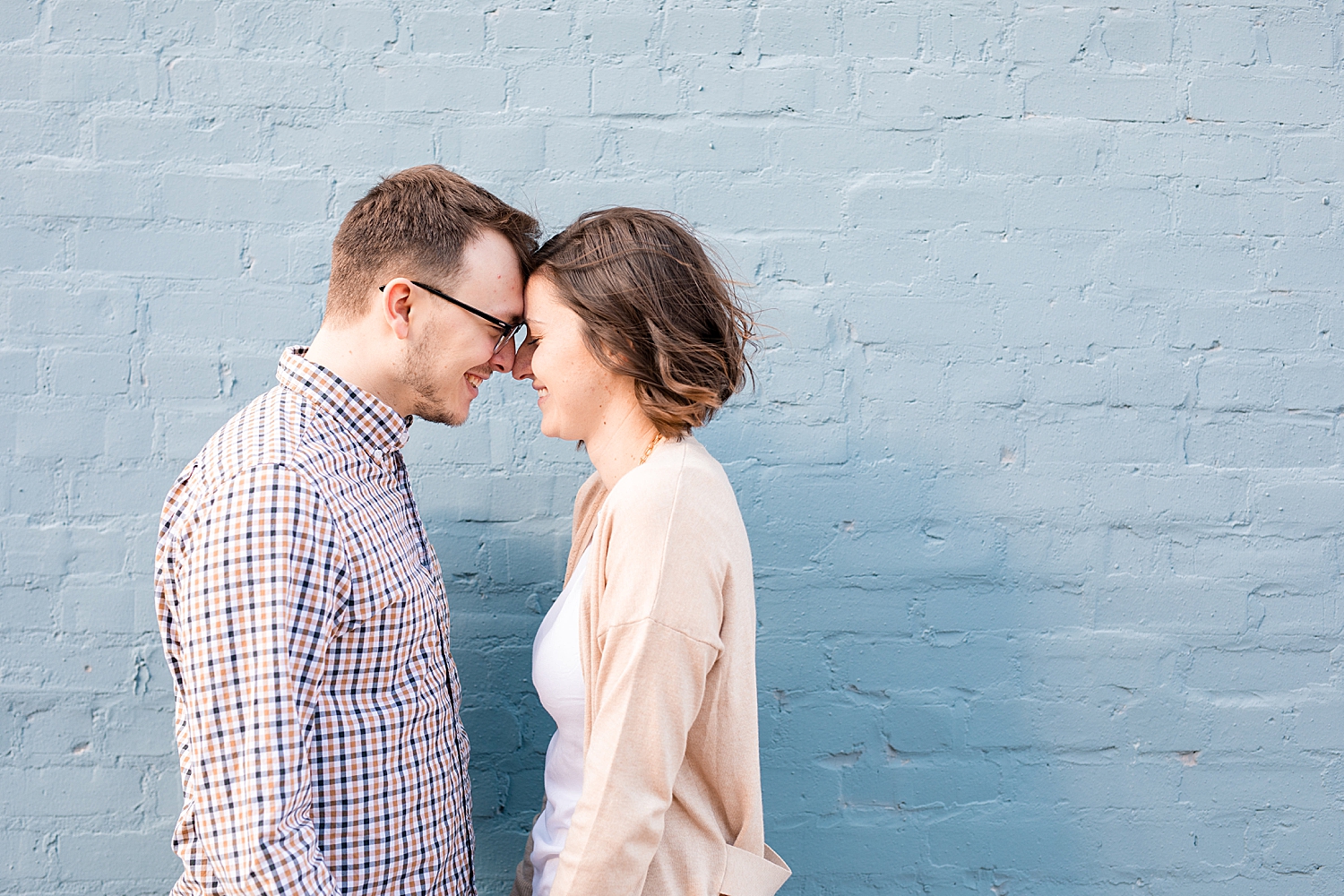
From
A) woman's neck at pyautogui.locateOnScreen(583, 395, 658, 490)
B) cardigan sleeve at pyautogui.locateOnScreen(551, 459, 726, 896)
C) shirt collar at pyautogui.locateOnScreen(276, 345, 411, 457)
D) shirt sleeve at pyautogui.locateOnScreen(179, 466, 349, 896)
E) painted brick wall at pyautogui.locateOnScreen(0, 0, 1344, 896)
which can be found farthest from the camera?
painted brick wall at pyautogui.locateOnScreen(0, 0, 1344, 896)

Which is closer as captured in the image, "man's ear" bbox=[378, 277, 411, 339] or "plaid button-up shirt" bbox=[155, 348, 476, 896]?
"plaid button-up shirt" bbox=[155, 348, 476, 896]

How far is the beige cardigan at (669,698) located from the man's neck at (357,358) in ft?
1.55

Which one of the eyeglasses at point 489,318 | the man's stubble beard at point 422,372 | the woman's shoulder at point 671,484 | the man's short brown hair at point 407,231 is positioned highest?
the man's short brown hair at point 407,231

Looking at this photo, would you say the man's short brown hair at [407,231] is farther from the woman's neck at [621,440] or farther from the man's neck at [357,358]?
the woman's neck at [621,440]

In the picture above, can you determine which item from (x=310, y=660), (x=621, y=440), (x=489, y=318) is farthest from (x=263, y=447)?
(x=621, y=440)

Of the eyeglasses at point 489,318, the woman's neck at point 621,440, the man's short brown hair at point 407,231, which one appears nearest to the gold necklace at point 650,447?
the woman's neck at point 621,440

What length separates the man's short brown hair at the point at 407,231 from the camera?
1.46 meters

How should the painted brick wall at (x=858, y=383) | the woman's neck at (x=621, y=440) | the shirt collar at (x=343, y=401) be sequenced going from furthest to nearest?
the painted brick wall at (x=858, y=383), the woman's neck at (x=621, y=440), the shirt collar at (x=343, y=401)

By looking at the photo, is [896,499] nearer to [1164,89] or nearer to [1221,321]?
[1221,321]

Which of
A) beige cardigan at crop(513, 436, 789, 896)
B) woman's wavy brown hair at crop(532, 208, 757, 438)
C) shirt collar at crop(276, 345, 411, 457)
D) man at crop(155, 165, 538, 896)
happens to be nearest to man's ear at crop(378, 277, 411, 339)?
man at crop(155, 165, 538, 896)

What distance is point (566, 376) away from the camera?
1.48 meters

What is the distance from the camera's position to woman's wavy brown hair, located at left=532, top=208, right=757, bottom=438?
140 cm

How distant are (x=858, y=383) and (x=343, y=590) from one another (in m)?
1.22

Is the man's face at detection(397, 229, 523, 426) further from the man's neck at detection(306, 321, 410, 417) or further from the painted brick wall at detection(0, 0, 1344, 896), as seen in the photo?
the painted brick wall at detection(0, 0, 1344, 896)
